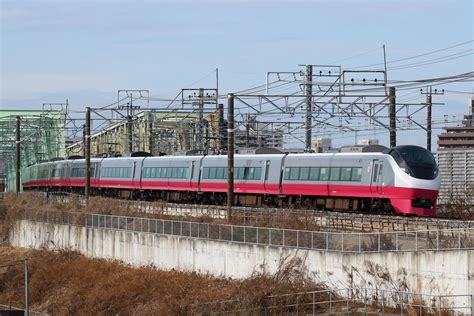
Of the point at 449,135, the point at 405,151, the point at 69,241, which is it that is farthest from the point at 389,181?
the point at 449,135

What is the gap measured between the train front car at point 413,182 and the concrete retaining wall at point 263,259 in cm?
882

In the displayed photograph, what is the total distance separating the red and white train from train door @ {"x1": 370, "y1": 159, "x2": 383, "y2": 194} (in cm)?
1

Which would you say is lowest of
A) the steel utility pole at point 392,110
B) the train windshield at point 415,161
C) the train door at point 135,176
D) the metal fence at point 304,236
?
the metal fence at point 304,236

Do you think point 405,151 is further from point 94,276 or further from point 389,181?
point 94,276

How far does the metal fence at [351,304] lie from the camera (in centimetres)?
2634

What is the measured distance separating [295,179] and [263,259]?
48.7 ft

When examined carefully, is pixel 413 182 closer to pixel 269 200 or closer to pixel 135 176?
pixel 269 200

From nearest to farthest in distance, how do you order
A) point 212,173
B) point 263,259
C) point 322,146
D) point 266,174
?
1. point 263,259
2. point 266,174
3. point 212,173
4. point 322,146

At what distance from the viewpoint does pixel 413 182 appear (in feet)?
135

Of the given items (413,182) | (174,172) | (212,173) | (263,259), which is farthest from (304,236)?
(174,172)

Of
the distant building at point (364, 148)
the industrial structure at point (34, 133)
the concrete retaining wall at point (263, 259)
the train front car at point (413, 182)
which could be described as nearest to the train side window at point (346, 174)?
the distant building at point (364, 148)

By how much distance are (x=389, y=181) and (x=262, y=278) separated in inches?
441

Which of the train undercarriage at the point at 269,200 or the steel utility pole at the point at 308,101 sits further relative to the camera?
the steel utility pole at the point at 308,101

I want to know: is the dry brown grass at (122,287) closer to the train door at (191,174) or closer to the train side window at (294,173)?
the train side window at (294,173)
